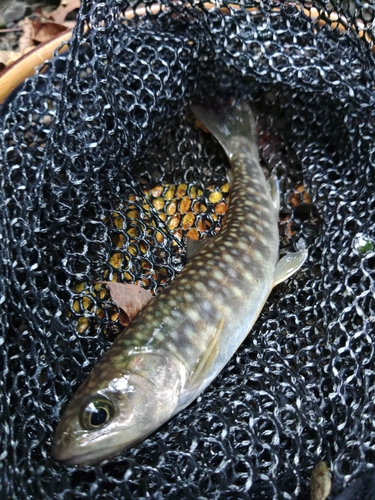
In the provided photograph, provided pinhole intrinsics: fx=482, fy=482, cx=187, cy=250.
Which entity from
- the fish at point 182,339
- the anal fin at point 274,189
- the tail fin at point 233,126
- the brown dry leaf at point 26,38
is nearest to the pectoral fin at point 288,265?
the fish at point 182,339

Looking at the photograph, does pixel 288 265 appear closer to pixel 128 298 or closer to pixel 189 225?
pixel 189 225

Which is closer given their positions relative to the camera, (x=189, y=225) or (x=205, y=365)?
(x=205, y=365)

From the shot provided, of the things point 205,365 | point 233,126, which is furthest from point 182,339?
point 233,126

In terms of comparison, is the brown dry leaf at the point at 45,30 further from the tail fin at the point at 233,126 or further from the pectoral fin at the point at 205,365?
the pectoral fin at the point at 205,365

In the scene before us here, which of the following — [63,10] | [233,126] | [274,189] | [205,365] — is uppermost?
[63,10]

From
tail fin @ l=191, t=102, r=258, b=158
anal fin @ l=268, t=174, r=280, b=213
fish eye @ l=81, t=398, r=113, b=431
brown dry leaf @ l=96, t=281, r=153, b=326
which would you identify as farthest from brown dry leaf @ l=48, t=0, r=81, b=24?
fish eye @ l=81, t=398, r=113, b=431

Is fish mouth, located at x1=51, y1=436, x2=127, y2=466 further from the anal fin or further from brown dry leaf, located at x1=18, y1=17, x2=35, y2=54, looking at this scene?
brown dry leaf, located at x1=18, y1=17, x2=35, y2=54

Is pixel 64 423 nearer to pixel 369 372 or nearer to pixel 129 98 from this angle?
pixel 369 372
